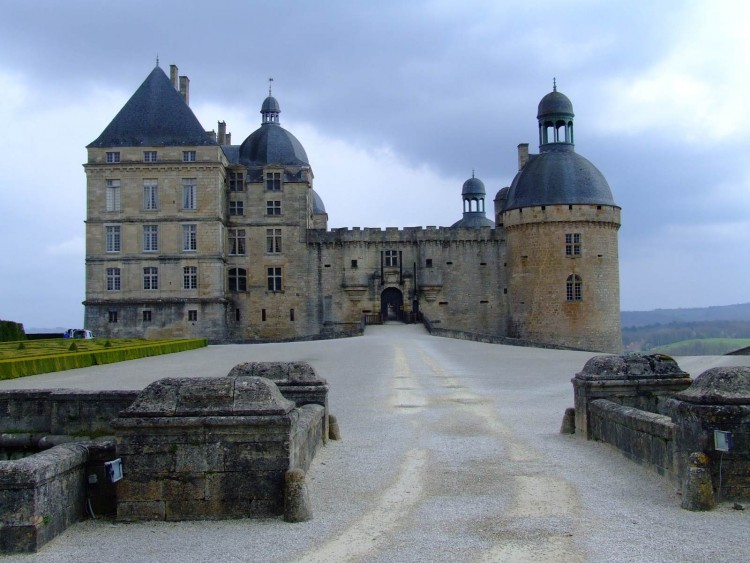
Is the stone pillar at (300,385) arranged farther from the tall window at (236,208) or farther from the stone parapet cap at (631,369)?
the tall window at (236,208)

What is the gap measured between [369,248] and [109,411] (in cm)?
3825

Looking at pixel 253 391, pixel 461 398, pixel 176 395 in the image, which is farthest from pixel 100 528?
pixel 461 398

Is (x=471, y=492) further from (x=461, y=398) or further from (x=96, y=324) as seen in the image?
(x=96, y=324)

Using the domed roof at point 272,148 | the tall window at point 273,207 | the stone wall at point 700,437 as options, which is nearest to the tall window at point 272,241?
the tall window at point 273,207

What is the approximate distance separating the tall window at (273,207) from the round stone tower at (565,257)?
44.6 feet

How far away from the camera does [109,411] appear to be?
1095cm

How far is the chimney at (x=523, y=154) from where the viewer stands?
51219 millimetres

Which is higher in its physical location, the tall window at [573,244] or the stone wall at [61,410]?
the tall window at [573,244]

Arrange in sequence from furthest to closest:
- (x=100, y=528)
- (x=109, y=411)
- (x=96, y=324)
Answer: (x=96, y=324)
(x=109, y=411)
(x=100, y=528)

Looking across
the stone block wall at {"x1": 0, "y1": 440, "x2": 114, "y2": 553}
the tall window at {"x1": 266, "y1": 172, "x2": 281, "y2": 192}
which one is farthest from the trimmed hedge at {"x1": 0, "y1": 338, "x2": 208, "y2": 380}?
the tall window at {"x1": 266, "y1": 172, "x2": 281, "y2": 192}

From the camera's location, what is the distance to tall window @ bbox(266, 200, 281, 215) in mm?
47031

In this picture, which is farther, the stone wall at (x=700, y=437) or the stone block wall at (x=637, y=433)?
the stone block wall at (x=637, y=433)

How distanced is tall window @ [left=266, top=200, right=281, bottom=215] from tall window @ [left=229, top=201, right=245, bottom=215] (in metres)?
1.43

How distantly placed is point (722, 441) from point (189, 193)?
3961 cm
